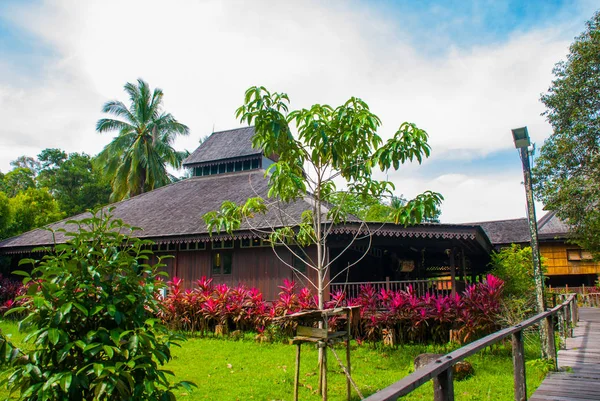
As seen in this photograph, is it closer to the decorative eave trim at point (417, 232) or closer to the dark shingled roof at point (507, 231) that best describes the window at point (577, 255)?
the dark shingled roof at point (507, 231)

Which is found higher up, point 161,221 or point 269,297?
point 161,221

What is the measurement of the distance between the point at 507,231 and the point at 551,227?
104 inches

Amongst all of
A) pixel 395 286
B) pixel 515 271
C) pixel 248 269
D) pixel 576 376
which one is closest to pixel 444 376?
pixel 576 376

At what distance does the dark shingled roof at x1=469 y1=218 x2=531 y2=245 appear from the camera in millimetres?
27069

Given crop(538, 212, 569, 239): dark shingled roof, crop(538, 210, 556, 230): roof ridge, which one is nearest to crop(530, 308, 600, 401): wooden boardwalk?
crop(538, 212, 569, 239): dark shingled roof

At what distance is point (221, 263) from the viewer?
1595cm

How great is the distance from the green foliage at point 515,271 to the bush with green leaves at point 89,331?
43.2 ft

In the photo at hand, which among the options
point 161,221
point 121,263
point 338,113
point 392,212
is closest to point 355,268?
point 161,221

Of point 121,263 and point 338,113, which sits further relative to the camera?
point 338,113

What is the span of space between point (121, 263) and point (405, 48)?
6.65m

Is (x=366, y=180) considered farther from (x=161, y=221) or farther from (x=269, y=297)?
(x=161, y=221)

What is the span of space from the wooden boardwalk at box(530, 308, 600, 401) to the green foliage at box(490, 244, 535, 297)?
5.12 meters

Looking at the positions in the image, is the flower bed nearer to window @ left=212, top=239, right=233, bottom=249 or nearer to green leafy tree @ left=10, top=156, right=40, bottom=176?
window @ left=212, top=239, right=233, bottom=249

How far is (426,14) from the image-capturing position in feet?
24.2
